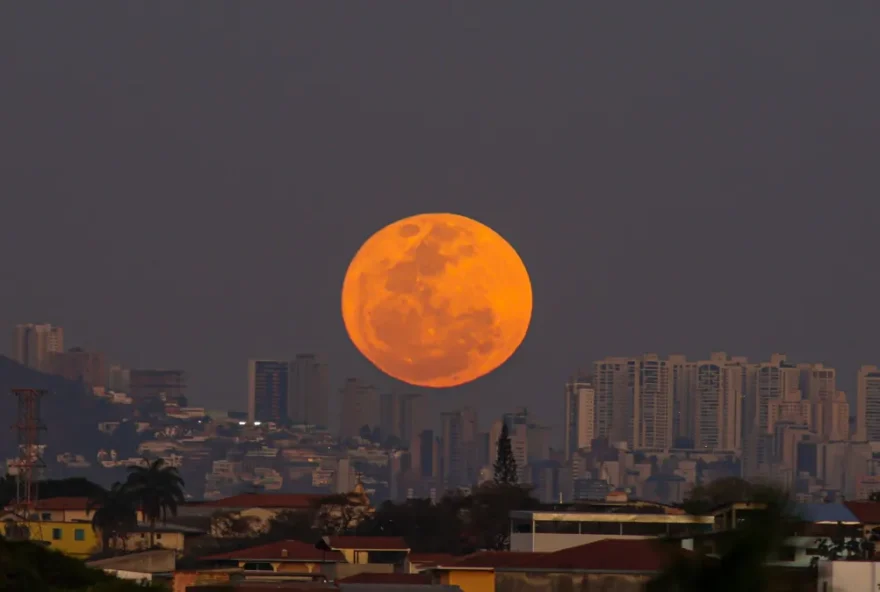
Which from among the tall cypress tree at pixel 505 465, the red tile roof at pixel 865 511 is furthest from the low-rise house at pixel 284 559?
the tall cypress tree at pixel 505 465

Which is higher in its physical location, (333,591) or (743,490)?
(743,490)

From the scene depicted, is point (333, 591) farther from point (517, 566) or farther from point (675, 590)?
point (675, 590)

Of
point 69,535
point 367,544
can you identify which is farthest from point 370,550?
point 69,535

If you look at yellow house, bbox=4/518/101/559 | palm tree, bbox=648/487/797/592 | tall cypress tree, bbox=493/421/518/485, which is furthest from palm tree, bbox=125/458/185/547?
palm tree, bbox=648/487/797/592

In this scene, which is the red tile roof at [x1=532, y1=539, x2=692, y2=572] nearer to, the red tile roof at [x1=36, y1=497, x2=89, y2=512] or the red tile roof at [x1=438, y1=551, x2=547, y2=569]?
the red tile roof at [x1=438, y1=551, x2=547, y2=569]

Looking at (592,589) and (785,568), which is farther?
(592,589)

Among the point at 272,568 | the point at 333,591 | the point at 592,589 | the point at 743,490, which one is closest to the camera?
the point at 743,490

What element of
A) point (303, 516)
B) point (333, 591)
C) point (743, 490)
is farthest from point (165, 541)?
point (743, 490)

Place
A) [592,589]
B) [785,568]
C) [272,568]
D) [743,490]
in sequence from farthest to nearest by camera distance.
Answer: [272,568]
[592,589]
[743,490]
[785,568]
